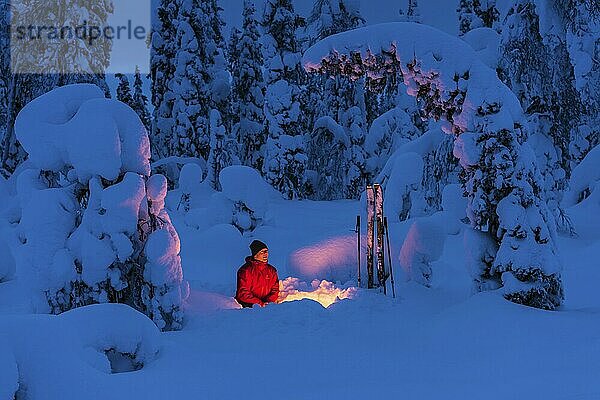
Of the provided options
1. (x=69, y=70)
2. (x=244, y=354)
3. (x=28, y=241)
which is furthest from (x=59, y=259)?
(x=69, y=70)

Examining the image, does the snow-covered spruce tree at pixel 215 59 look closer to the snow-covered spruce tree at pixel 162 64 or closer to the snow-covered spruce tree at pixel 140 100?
the snow-covered spruce tree at pixel 162 64

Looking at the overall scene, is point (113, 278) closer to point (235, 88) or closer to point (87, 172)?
point (87, 172)

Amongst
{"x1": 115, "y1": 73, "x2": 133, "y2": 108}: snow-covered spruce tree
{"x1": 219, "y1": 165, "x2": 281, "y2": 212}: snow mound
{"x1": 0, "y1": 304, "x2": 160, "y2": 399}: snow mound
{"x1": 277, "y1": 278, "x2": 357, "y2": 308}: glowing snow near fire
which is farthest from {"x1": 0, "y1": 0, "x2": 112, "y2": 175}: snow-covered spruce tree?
{"x1": 115, "y1": 73, "x2": 133, "y2": 108}: snow-covered spruce tree

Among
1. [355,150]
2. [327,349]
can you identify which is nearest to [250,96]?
[355,150]

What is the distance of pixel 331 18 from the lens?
24562 millimetres

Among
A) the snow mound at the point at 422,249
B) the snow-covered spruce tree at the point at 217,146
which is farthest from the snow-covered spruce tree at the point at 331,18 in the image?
the snow mound at the point at 422,249

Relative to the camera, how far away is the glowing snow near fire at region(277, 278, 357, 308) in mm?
8531

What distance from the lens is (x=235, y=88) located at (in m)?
29.8

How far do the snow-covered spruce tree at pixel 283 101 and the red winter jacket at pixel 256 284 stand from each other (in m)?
14.5

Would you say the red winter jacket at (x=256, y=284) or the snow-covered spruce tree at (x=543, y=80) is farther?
the snow-covered spruce tree at (x=543, y=80)

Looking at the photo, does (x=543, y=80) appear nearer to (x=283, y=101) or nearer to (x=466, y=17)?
(x=283, y=101)

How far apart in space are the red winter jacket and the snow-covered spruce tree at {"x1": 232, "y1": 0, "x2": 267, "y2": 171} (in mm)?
20900

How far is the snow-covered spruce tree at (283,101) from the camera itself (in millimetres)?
22469

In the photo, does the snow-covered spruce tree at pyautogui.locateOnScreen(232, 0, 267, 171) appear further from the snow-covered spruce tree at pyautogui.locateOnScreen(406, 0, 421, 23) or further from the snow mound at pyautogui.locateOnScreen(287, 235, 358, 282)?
the snow mound at pyautogui.locateOnScreen(287, 235, 358, 282)
